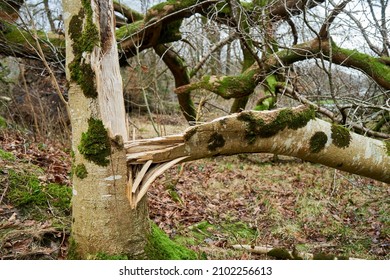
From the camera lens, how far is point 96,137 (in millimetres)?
2473

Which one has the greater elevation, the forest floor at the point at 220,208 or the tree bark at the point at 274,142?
the tree bark at the point at 274,142

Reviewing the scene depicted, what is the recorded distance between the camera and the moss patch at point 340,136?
10.0 ft

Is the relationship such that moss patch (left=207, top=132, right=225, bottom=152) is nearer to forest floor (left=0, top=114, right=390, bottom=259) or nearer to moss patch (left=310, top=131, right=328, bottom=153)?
moss patch (left=310, top=131, right=328, bottom=153)

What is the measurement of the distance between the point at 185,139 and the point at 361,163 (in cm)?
168

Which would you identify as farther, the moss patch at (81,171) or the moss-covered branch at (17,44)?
the moss-covered branch at (17,44)

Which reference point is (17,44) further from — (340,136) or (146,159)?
(340,136)

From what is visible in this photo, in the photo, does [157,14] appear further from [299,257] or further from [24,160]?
[299,257]

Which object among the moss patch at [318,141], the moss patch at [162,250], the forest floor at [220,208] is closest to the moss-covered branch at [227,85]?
the forest floor at [220,208]

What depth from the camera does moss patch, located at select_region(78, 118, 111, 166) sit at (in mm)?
2475

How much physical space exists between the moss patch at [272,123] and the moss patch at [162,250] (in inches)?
42.1

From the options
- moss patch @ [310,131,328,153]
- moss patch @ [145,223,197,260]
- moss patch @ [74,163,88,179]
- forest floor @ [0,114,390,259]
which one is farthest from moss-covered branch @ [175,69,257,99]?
moss patch @ [74,163,88,179]

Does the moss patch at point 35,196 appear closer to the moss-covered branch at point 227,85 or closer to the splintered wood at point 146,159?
the splintered wood at point 146,159

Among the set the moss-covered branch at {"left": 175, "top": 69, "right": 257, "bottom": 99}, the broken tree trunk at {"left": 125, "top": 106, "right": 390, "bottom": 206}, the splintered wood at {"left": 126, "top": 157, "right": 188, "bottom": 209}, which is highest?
the moss-covered branch at {"left": 175, "top": 69, "right": 257, "bottom": 99}

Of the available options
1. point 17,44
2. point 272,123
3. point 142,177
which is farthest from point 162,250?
point 17,44
